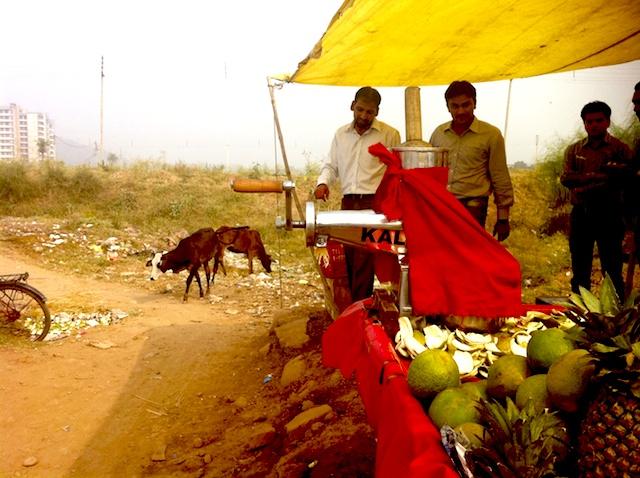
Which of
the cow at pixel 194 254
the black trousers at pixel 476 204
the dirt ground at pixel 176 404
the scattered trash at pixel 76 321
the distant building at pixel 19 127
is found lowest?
the dirt ground at pixel 176 404

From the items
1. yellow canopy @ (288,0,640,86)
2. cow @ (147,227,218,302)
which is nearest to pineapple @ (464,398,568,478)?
yellow canopy @ (288,0,640,86)

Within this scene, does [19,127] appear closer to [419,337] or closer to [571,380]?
[419,337]

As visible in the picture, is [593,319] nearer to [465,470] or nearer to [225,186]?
[465,470]

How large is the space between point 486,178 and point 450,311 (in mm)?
2601

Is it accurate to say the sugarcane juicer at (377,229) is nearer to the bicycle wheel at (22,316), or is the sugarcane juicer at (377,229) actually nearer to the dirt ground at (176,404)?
the dirt ground at (176,404)

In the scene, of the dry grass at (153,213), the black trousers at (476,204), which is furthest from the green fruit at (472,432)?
the dry grass at (153,213)

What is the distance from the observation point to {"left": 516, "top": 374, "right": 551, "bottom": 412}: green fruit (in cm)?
137

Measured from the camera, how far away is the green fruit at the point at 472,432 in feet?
4.13

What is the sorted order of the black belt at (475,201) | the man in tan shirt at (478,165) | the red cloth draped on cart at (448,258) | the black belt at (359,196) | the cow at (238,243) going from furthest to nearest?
the cow at (238,243) < the black belt at (359,196) < the black belt at (475,201) < the man in tan shirt at (478,165) < the red cloth draped on cart at (448,258)

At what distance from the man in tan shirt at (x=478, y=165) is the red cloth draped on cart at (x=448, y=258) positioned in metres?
2.18

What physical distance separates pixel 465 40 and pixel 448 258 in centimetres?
259

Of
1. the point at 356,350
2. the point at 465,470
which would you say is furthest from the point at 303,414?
the point at 465,470

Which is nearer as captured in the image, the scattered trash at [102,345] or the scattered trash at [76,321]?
the scattered trash at [102,345]

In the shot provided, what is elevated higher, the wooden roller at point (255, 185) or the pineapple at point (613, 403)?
the wooden roller at point (255, 185)
